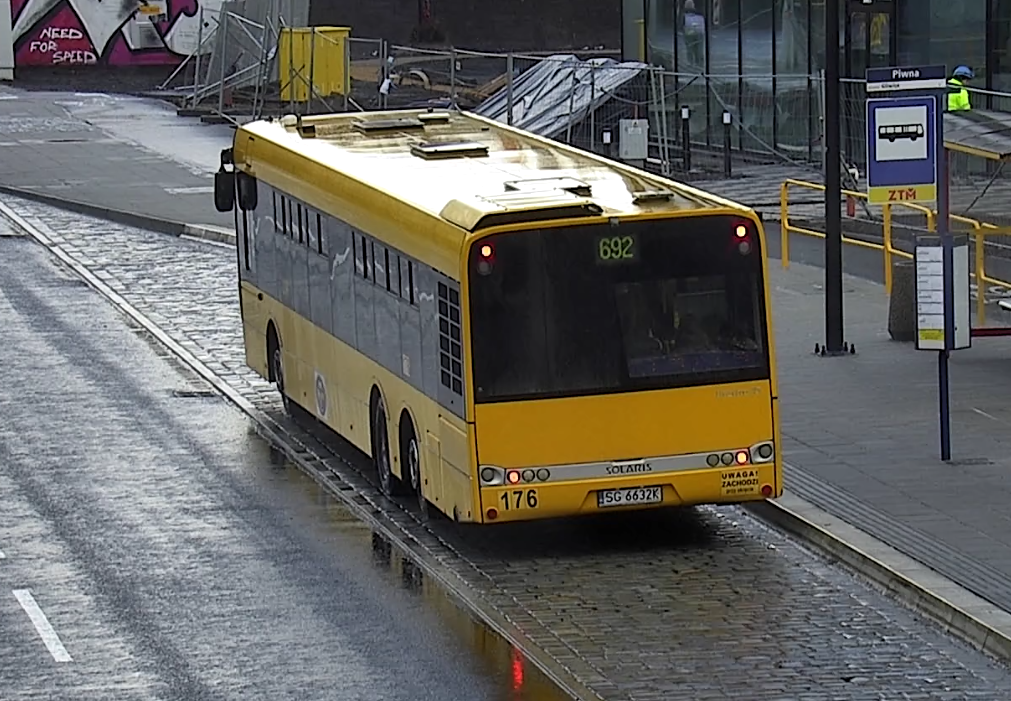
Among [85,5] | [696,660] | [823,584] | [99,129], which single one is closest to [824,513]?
[823,584]

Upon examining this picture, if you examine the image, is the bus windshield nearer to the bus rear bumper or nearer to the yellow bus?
the yellow bus

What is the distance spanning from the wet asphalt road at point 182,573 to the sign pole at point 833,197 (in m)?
5.58

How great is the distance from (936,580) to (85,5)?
5444cm

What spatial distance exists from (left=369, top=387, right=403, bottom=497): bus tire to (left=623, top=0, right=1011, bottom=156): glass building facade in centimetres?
1767

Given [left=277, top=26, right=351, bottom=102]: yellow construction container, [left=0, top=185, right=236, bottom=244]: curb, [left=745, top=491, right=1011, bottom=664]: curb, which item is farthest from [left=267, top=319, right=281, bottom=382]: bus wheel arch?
[left=277, top=26, right=351, bottom=102]: yellow construction container

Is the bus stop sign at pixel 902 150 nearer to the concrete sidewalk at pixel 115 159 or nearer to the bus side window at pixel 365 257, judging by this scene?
the bus side window at pixel 365 257

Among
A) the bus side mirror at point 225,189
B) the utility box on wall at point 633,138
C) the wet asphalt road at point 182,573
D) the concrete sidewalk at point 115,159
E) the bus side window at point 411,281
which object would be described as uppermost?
the bus side mirror at point 225,189

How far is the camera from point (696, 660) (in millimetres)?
12180

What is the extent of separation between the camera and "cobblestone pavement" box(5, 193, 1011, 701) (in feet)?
38.3

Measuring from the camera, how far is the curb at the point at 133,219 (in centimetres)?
3409

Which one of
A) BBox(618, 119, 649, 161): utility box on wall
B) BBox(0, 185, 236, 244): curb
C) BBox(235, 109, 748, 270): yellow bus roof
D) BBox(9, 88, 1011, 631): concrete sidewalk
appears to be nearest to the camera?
BBox(9, 88, 1011, 631): concrete sidewalk

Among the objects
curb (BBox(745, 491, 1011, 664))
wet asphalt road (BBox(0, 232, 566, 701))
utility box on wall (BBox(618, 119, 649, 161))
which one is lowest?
wet asphalt road (BBox(0, 232, 566, 701))

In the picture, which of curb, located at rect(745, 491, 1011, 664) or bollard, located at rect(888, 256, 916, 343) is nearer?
curb, located at rect(745, 491, 1011, 664)

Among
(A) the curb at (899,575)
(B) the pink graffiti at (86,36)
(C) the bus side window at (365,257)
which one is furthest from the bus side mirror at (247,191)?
(B) the pink graffiti at (86,36)
